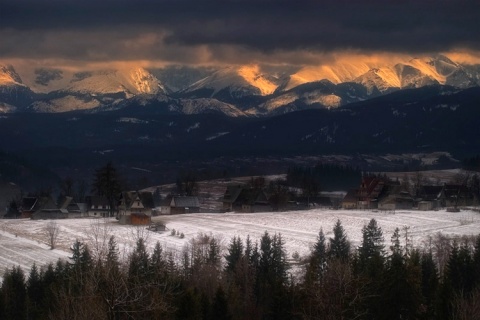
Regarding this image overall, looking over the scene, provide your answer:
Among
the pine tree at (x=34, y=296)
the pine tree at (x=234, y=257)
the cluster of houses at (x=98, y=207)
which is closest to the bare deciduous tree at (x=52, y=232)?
the cluster of houses at (x=98, y=207)

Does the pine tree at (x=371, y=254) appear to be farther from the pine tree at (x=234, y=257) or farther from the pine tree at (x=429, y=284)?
the pine tree at (x=234, y=257)

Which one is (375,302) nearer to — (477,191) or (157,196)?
(477,191)

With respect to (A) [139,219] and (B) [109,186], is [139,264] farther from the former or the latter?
(B) [109,186]

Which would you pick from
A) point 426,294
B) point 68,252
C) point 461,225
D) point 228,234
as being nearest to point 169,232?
point 228,234

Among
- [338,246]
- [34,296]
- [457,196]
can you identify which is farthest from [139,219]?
[457,196]

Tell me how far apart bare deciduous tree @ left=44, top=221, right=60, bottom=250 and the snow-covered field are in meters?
0.56

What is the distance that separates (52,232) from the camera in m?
99.7

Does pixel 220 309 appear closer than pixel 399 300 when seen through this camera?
Yes

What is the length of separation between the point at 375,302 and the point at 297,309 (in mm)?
5054

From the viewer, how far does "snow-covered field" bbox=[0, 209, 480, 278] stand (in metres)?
91.8

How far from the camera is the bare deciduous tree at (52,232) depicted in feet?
311

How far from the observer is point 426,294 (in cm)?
6081

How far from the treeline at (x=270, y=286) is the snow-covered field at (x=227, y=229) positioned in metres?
13.5

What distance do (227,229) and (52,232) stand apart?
19.1 m
